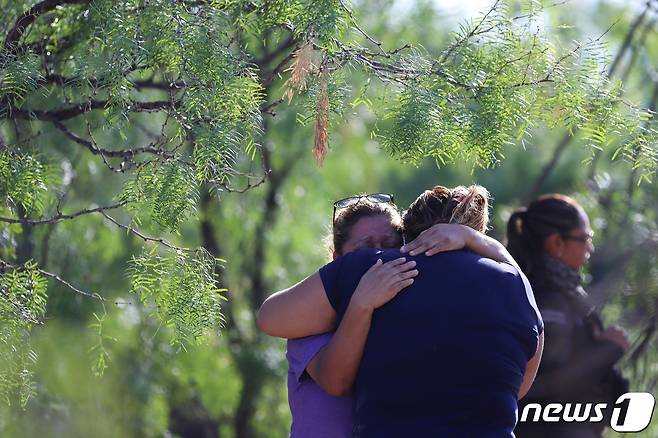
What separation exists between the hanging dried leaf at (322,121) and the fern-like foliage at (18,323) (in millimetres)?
1025

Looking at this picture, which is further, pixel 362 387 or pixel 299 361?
pixel 299 361

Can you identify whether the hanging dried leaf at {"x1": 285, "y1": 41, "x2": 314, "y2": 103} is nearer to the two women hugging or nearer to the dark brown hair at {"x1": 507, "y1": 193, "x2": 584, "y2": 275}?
the two women hugging

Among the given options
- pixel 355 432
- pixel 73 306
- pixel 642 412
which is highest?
pixel 73 306

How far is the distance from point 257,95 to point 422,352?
1.04 meters

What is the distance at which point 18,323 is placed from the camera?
3135 millimetres

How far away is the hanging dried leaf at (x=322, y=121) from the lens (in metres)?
3.12

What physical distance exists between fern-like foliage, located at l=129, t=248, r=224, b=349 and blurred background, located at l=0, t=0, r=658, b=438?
2.72 metres

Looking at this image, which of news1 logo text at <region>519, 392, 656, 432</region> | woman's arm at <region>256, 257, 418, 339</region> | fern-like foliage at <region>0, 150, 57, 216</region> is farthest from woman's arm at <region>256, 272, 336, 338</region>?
news1 logo text at <region>519, 392, 656, 432</region>

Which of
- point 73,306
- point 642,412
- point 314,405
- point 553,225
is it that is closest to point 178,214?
point 314,405

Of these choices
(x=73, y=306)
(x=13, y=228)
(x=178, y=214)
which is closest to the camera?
(x=178, y=214)

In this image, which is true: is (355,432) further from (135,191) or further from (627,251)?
(627,251)

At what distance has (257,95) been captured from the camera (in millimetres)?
3119

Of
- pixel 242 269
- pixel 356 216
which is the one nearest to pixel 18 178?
pixel 356 216

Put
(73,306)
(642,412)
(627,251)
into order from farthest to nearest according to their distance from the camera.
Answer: (73,306), (627,251), (642,412)
